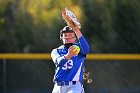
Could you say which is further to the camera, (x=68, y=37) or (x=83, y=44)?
(x=68, y=37)

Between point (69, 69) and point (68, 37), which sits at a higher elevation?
point (68, 37)

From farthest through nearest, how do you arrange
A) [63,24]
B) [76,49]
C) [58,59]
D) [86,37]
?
1. [63,24]
2. [86,37]
3. [58,59]
4. [76,49]

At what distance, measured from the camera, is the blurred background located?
9492mm

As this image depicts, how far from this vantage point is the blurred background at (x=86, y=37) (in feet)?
31.1

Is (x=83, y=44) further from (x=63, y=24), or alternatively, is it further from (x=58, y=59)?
(x=63, y=24)

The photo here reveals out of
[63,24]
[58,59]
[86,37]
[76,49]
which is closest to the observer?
[76,49]

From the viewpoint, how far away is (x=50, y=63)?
10.2 m

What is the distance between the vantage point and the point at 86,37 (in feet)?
42.9

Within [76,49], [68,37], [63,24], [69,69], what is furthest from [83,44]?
[63,24]

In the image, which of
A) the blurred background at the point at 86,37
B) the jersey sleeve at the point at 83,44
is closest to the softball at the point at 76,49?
the jersey sleeve at the point at 83,44

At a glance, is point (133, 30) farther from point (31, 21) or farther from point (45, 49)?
point (31, 21)

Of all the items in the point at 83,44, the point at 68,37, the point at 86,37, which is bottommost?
the point at 83,44

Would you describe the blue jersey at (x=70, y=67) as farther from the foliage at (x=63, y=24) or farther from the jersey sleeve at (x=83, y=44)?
the foliage at (x=63, y=24)

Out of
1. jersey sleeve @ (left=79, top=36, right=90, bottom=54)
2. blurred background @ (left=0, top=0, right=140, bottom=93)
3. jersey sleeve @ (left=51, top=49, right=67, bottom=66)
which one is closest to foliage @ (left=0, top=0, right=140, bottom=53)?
blurred background @ (left=0, top=0, right=140, bottom=93)
